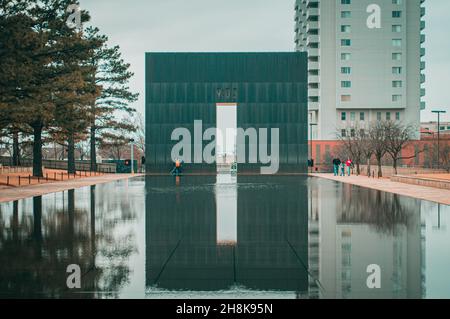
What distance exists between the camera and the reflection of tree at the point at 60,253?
23.0 feet

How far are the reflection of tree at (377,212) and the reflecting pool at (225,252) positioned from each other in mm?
50

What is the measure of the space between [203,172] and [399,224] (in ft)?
153

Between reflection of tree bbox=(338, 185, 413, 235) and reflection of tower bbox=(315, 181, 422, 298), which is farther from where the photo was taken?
reflection of tree bbox=(338, 185, 413, 235)

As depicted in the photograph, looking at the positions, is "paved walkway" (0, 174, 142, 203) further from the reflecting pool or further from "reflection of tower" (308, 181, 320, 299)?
"reflection of tower" (308, 181, 320, 299)

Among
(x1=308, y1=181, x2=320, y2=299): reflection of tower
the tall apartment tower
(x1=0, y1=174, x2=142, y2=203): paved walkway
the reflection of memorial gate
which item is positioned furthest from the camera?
the tall apartment tower

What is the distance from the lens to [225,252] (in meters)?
9.64

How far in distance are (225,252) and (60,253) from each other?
303 centimetres

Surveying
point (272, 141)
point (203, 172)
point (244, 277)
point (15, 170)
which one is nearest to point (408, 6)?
point (272, 141)

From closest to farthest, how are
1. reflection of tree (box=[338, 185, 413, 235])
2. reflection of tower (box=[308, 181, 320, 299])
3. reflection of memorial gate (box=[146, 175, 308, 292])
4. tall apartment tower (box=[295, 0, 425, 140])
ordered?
reflection of tower (box=[308, 181, 320, 299]) < reflection of memorial gate (box=[146, 175, 308, 292]) < reflection of tree (box=[338, 185, 413, 235]) < tall apartment tower (box=[295, 0, 425, 140])

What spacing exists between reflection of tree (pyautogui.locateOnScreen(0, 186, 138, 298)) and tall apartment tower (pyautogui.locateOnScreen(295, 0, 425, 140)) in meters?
78.0

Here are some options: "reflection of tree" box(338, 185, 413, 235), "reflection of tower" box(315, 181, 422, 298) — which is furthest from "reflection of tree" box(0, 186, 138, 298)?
"reflection of tree" box(338, 185, 413, 235)

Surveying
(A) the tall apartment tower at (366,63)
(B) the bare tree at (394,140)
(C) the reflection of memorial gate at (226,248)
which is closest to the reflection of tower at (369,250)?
(C) the reflection of memorial gate at (226,248)

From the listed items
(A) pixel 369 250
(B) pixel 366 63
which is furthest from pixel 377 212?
(B) pixel 366 63

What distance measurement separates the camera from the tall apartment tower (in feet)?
289
